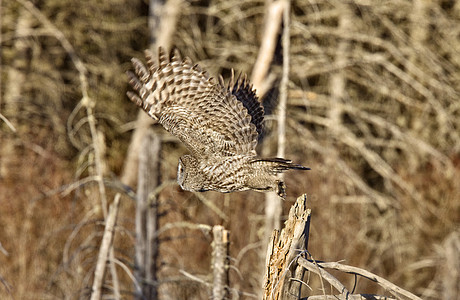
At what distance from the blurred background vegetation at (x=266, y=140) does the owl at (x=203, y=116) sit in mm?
2099

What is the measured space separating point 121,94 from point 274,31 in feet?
17.4

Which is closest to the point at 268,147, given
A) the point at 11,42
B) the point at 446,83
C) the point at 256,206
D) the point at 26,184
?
the point at 256,206

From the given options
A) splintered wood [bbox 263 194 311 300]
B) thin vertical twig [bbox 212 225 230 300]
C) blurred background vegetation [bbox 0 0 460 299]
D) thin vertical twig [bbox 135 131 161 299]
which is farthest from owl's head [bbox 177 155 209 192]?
blurred background vegetation [bbox 0 0 460 299]

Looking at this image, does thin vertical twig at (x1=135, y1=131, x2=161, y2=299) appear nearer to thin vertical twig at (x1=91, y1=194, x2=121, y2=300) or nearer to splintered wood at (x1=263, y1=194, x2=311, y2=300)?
thin vertical twig at (x1=91, y1=194, x2=121, y2=300)

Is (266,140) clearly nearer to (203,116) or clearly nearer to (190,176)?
(203,116)

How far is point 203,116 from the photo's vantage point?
554 centimetres

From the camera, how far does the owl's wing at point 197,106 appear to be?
5.39 meters

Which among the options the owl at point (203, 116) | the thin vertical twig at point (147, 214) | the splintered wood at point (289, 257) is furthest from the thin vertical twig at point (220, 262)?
the thin vertical twig at point (147, 214)

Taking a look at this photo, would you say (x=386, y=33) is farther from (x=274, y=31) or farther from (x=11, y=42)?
(x=11, y=42)

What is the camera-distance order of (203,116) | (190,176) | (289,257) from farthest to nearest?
(203,116) → (190,176) → (289,257)

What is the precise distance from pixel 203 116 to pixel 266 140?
4.02 m

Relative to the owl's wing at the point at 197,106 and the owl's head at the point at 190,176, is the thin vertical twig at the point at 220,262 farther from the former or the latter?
the owl's wing at the point at 197,106

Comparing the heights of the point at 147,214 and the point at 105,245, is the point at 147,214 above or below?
above

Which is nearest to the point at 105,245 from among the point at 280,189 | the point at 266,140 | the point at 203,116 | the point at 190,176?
the point at 190,176
